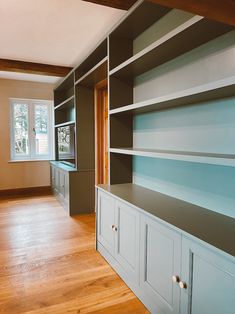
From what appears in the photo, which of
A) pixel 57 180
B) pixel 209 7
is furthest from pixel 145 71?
pixel 57 180

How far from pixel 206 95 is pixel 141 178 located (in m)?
1.29

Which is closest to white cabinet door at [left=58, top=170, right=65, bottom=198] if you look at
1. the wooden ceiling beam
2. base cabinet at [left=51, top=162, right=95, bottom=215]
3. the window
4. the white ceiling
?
base cabinet at [left=51, top=162, right=95, bottom=215]

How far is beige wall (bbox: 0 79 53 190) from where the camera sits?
5.37 m

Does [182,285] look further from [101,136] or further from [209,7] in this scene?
[101,136]

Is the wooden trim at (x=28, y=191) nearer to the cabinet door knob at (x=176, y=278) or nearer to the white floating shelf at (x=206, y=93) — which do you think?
the white floating shelf at (x=206, y=93)

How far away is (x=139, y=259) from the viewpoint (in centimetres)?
189

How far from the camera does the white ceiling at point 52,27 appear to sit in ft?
8.01

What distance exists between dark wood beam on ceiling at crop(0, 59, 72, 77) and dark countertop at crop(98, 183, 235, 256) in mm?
2852

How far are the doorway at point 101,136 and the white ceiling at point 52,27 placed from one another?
0.68 meters

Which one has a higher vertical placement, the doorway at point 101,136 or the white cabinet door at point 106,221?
the doorway at point 101,136

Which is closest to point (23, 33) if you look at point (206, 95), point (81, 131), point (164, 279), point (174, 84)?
point (81, 131)

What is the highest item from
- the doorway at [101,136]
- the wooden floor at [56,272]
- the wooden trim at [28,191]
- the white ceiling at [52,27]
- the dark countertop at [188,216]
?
the white ceiling at [52,27]

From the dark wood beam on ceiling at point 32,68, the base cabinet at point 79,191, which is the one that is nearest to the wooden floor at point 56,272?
the base cabinet at point 79,191

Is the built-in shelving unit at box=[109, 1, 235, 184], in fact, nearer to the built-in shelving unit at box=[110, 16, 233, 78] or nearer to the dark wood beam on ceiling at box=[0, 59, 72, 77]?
the built-in shelving unit at box=[110, 16, 233, 78]
